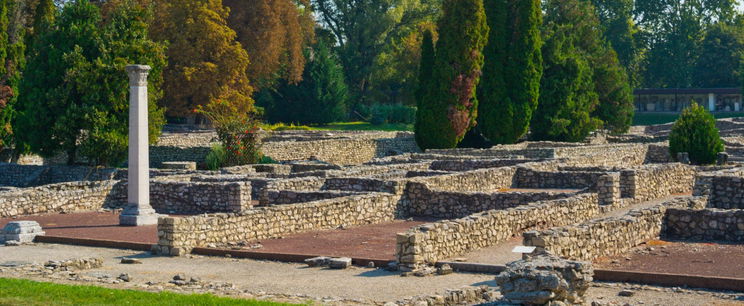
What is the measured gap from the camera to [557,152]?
39406mm

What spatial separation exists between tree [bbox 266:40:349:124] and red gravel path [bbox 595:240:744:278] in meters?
49.2

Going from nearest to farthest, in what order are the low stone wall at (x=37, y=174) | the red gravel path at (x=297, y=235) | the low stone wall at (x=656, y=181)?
the red gravel path at (x=297, y=235) < the low stone wall at (x=656, y=181) < the low stone wall at (x=37, y=174)

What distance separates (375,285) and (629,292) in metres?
3.69

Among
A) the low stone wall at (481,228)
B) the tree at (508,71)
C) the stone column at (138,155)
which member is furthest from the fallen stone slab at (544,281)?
the tree at (508,71)

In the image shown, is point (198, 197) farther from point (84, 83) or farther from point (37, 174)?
point (37, 174)

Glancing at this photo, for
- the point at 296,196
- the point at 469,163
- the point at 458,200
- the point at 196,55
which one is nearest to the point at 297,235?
the point at 296,196

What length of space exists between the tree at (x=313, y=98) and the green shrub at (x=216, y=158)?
2962 centimetres

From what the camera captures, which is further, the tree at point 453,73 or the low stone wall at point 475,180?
the tree at point 453,73

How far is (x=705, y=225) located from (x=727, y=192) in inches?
169

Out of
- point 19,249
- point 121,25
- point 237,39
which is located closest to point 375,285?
point 19,249

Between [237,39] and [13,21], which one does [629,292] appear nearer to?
[13,21]

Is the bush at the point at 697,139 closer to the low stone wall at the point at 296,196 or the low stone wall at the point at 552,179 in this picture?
the low stone wall at the point at 552,179

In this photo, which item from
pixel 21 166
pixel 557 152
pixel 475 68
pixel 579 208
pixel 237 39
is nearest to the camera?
pixel 579 208

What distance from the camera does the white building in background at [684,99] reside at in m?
90.6
